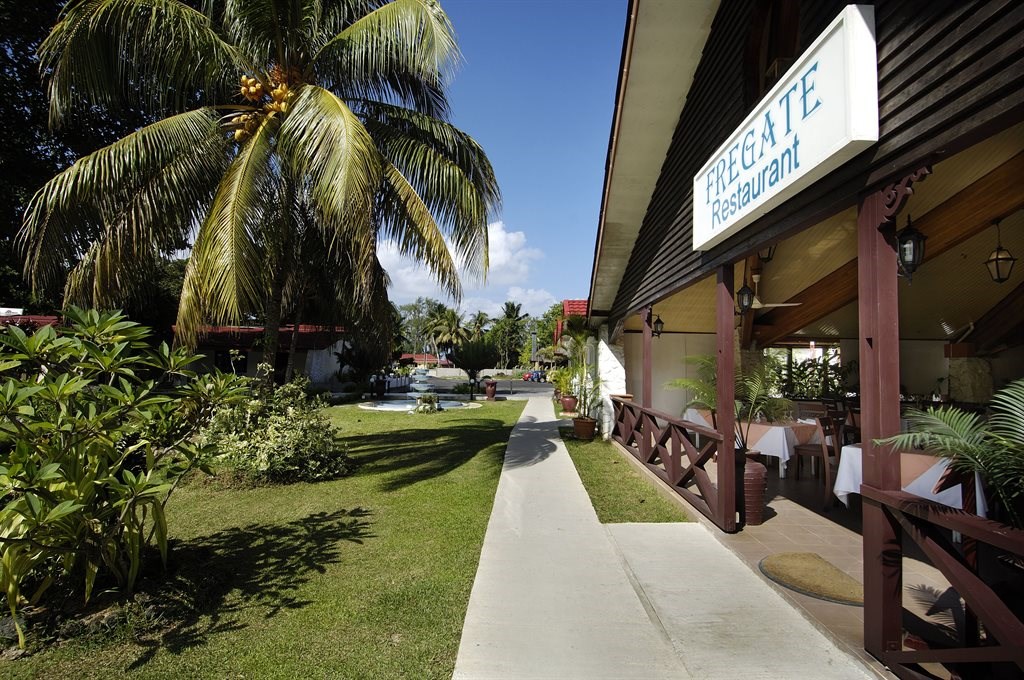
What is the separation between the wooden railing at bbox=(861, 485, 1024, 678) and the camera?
2.19m

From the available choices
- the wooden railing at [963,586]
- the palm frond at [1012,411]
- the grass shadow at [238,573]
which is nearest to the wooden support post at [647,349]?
the grass shadow at [238,573]

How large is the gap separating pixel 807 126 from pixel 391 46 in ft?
19.5

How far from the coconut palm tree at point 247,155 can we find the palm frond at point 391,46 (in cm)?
2

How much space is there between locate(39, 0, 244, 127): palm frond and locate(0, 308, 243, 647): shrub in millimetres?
5134

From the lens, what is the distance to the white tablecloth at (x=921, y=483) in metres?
3.23

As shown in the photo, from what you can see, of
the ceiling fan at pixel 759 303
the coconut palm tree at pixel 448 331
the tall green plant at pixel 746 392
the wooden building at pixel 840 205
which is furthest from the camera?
Result: the coconut palm tree at pixel 448 331

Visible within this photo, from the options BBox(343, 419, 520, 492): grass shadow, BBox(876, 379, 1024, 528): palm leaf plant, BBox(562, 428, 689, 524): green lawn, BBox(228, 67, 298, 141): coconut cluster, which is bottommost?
BBox(343, 419, 520, 492): grass shadow

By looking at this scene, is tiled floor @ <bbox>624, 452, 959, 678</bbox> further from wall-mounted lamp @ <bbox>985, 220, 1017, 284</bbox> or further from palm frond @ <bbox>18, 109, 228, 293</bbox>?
palm frond @ <bbox>18, 109, 228, 293</bbox>

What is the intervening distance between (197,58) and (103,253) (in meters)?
2.99

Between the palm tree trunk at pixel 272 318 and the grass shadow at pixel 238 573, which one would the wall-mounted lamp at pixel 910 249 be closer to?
the grass shadow at pixel 238 573

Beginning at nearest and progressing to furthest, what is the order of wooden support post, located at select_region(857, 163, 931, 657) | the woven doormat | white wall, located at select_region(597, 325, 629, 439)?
1. wooden support post, located at select_region(857, 163, 931, 657)
2. the woven doormat
3. white wall, located at select_region(597, 325, 629, 439)

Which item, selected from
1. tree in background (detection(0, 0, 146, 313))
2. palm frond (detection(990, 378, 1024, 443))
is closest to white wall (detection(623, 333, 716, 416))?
palm frond (detection(990, 378, 1024, 443))

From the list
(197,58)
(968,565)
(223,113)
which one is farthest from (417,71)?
(968,565)

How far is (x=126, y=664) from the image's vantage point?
308 cm
